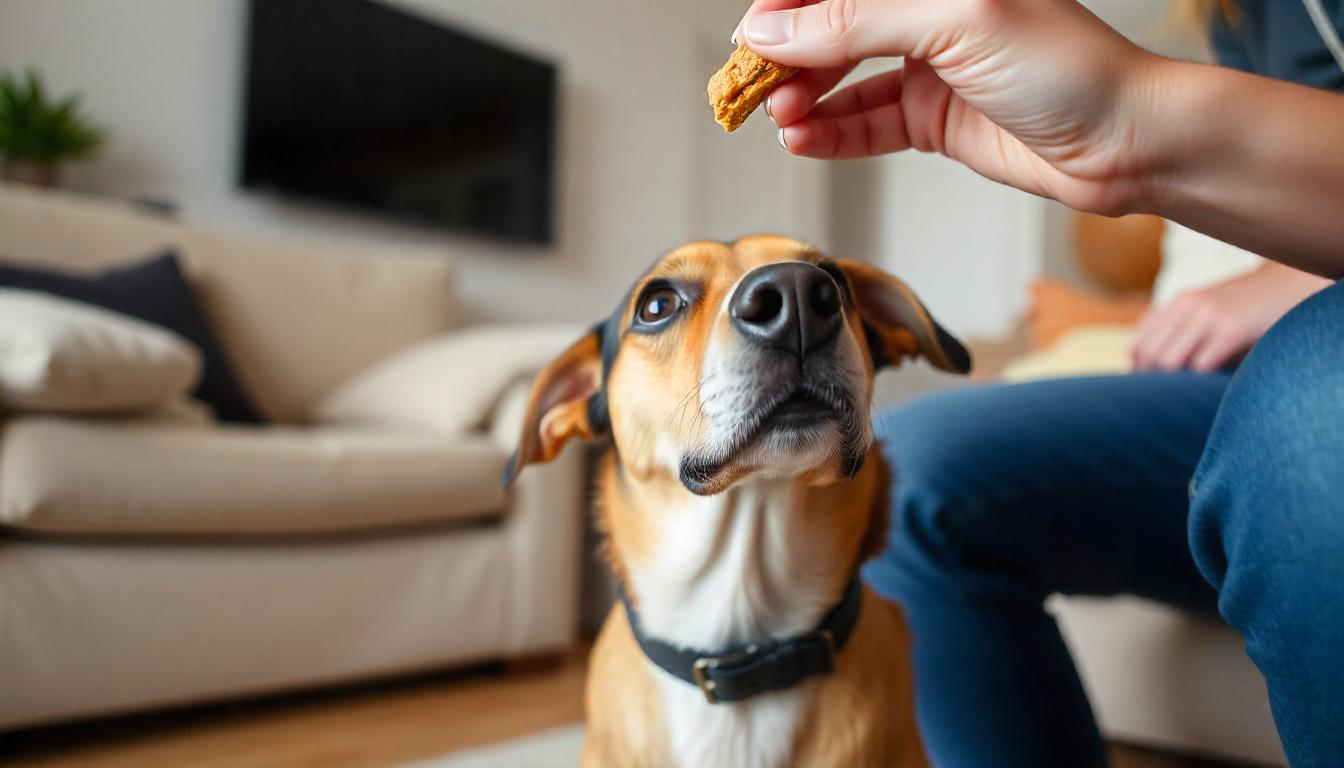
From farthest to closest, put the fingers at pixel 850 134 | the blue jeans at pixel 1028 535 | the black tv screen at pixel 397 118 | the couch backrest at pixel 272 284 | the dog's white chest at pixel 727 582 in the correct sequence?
the black tv screen at pixel 397 118 < the couch backrest at pixel 272 284 < the blue jeans at pixel 1028 535 < the dog's white chest at pixel 727 582 < the fingers at pixel 850 134

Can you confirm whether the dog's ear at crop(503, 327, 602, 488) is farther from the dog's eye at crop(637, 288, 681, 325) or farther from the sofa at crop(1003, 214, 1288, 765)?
the sofa at crop(1003, 214, 1288, 765)

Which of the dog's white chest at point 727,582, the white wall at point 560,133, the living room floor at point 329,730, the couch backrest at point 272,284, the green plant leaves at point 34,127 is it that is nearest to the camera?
the dog's white chest at point 727,582

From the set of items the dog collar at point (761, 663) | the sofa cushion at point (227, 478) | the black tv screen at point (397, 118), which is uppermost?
the black tv screen at point (397, 118)

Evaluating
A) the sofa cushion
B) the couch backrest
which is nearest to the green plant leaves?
the couch backrest

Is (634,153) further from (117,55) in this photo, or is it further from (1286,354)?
(1286,354)

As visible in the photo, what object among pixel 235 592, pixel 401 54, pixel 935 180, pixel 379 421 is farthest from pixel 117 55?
pixel 935 180

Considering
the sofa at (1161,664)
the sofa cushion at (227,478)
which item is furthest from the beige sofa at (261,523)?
the sofa at (1161,664)

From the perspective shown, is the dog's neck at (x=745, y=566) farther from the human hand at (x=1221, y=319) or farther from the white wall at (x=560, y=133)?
the white wall at (x=560, y=133)
